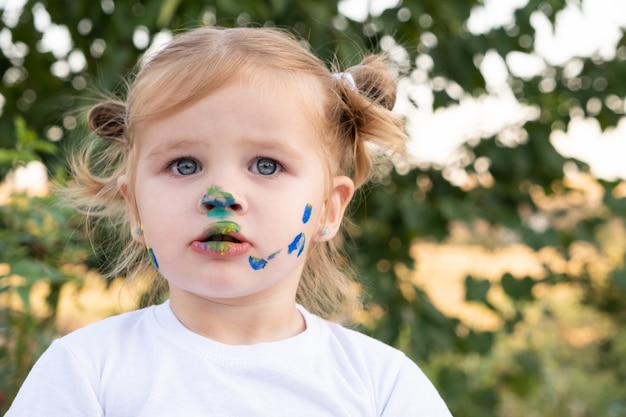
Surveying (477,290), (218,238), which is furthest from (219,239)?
(477,290)

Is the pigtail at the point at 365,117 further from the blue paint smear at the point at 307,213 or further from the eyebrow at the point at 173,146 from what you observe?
the eyebrow at the point at 173,146

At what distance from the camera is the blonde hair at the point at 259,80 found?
5.01ft

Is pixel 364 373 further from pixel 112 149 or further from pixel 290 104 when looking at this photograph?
pixel 112 149

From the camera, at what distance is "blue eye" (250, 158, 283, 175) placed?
1492mm

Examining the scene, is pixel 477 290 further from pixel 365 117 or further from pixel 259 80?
pixel 259 80

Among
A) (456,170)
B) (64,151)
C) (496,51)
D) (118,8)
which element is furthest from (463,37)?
(64,151)

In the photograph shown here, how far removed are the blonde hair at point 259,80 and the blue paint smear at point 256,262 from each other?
25 centimetres

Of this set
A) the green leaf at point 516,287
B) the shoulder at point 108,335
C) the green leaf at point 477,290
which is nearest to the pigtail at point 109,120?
the shoulder at point 108,335

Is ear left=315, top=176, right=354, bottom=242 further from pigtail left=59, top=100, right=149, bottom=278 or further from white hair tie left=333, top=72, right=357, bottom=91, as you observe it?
pigtail left=59, top=100, right=149, bottom=278

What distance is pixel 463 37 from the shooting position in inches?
116

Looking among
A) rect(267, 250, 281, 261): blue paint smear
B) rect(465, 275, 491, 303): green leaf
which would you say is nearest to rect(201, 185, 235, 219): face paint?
rect(267, 250, 281, 261): blue paint smear

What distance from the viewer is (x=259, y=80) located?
1516mm

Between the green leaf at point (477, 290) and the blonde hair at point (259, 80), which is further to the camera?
the green leaf at point (477, 290)

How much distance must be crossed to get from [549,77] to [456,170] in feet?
1.55
